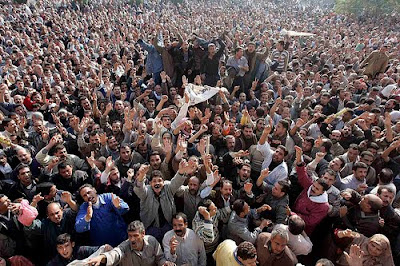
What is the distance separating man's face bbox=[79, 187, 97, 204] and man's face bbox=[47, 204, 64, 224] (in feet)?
0.94

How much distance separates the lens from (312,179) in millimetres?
4102

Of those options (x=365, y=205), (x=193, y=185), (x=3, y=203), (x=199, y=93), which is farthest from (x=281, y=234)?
(x=199, y=93)

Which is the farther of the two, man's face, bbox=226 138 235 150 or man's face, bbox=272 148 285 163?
man's face, bbox=226 138 235 150

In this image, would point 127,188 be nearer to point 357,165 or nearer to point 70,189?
point 70,189

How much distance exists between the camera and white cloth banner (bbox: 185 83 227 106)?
660 centimetres

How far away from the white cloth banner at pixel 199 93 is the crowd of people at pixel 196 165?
49 millimetres

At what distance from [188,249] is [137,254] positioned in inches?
21.1

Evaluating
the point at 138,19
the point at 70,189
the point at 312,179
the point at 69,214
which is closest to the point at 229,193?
the point at 312,179

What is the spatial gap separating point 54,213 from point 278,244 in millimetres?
2386

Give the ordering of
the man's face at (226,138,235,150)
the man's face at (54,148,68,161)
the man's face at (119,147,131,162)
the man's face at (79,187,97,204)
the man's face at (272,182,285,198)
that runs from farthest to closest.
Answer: the man's face at (226,138,235,150), the man's face at (119,147,131,162), the man's face at (54,148,68,161), the man's face at (272,182,285,198), the man's face at (79,187,97,204)

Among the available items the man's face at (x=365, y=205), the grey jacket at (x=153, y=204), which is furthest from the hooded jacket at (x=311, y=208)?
the grey jacket at (x=153, y=204)

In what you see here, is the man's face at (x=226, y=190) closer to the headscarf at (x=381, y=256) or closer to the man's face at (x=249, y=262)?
the man's face at (x=249, y=262)

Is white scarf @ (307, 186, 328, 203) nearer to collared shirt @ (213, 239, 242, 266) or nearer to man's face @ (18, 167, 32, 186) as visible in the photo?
collared shirt @ (213, 239, 242, 266)

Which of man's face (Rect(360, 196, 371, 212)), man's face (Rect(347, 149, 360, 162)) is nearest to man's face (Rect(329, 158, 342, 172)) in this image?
man's face (Rect(347, 149, 360, 162))
